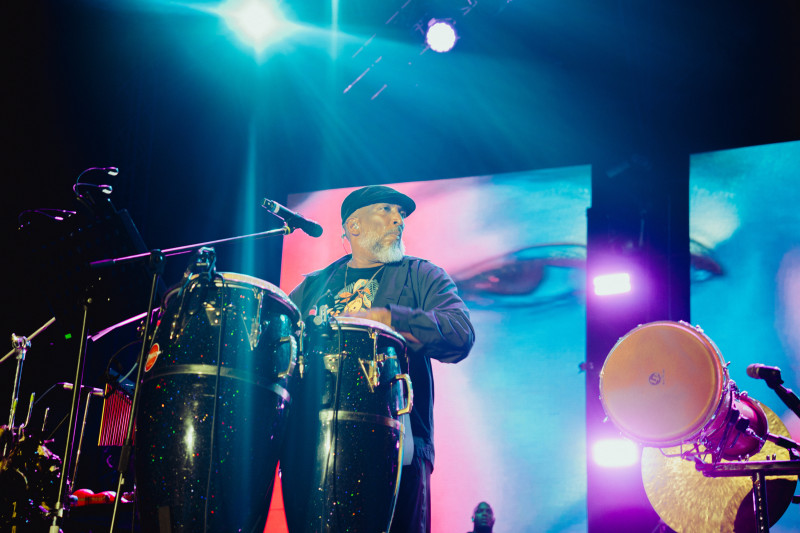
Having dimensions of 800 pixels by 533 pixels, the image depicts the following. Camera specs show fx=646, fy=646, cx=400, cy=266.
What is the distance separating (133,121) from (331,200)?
1771mm

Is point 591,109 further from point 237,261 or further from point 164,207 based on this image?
point 164,207

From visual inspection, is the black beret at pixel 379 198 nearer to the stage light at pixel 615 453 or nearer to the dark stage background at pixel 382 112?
the dark stage background at pixel 382 112

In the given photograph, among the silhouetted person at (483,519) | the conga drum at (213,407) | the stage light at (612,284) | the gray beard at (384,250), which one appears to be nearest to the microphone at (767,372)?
the stage light at (612,284)

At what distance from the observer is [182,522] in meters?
1.81

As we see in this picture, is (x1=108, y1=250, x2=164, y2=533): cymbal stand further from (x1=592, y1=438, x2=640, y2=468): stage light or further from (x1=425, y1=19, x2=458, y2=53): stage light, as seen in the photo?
(x1=425, y1=19, x2=458, y2=53): stage light

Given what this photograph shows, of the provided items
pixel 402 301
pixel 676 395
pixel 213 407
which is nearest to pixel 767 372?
A: pixel 676 395

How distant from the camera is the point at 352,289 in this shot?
3496 mm

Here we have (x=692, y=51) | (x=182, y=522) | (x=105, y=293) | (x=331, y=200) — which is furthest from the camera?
(x=331, y=200)

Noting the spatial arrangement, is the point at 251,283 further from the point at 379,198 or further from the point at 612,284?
the point at 612,284

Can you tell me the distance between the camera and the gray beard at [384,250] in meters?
3.63

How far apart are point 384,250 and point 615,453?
79.7 inches

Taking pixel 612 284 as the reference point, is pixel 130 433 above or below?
below

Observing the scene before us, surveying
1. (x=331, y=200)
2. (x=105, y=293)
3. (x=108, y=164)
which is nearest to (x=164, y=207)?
(x=108, y=164)

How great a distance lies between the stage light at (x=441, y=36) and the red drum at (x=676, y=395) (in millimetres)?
2654
